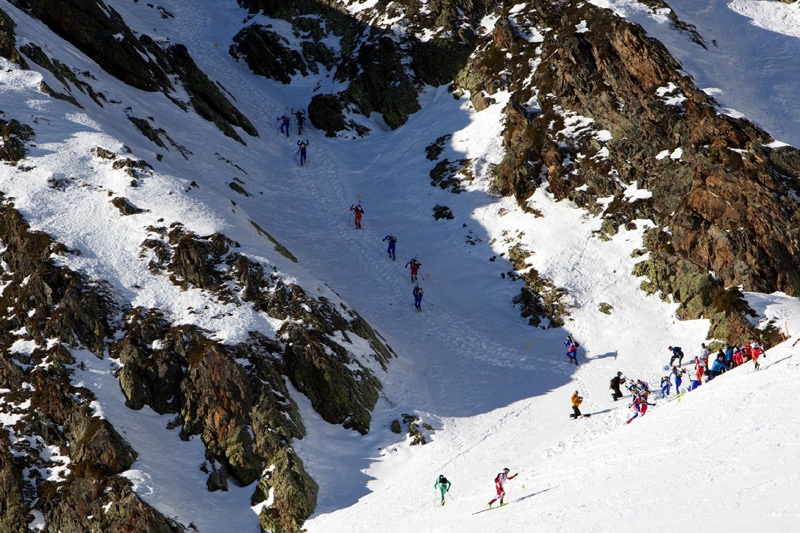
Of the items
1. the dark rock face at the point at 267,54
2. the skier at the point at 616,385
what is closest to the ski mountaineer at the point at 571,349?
the skier at the point at 616,385

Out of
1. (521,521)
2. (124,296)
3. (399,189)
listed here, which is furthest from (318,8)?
(521,521)

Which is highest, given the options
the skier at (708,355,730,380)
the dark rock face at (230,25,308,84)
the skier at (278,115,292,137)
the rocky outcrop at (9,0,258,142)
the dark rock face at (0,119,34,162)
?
the dark rock face at (230,25,308,84)

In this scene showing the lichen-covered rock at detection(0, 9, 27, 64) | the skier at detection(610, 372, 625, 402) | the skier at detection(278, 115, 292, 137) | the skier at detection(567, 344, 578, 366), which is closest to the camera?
the skier at detection(610, 372, 625, 402)

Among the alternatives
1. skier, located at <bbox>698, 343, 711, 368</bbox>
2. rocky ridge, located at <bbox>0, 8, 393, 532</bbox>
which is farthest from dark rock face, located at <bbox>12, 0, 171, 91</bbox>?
skier, located at <bbox>698, 343, 711, 368</bbox>

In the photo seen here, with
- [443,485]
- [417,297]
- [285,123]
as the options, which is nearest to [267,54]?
[285,123]

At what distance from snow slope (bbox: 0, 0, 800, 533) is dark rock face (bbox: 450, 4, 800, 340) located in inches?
67.1

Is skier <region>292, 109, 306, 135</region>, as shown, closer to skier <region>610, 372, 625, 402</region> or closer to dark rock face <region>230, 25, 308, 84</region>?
dark rock face <region>230, 25, 308, 84</region>

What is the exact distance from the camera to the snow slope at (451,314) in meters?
20.7

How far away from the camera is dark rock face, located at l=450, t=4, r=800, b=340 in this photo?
120ft

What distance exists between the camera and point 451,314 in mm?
38688

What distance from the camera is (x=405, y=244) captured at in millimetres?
44719

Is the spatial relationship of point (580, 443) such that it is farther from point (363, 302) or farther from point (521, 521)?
point (363, 302)

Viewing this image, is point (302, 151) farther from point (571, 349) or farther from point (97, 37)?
point (571, 349)

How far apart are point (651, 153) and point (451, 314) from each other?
15.8 metres
